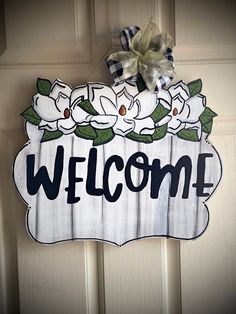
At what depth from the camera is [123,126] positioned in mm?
573

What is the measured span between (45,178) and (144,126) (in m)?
0.23

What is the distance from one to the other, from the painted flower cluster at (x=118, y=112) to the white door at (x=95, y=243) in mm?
40

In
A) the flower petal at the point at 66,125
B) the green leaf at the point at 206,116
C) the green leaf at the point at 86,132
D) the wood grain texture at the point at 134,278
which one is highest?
the green leaf at the point at 206,116

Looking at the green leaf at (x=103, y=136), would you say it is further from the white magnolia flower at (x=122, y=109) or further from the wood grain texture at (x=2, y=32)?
the wood grain texture at (x=2, y=32)

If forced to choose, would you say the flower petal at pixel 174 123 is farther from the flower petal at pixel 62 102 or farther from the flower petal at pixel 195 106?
the flower petal at pixel 62 102

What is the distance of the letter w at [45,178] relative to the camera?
57cm

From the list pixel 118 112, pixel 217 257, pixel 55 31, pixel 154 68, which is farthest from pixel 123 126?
pixel 217 257

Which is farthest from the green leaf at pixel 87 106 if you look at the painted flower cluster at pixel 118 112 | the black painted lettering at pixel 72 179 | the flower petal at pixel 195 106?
the flower petal at pixel 195 106

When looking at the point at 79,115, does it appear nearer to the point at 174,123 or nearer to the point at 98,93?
the point at 98,93

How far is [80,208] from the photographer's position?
579 millimetres

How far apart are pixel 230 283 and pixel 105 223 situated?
330 millimetres

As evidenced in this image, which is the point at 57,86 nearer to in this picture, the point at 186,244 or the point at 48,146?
the point at 48,146

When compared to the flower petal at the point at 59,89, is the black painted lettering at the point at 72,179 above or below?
below

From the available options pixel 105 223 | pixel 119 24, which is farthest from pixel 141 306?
pixel 119 24
